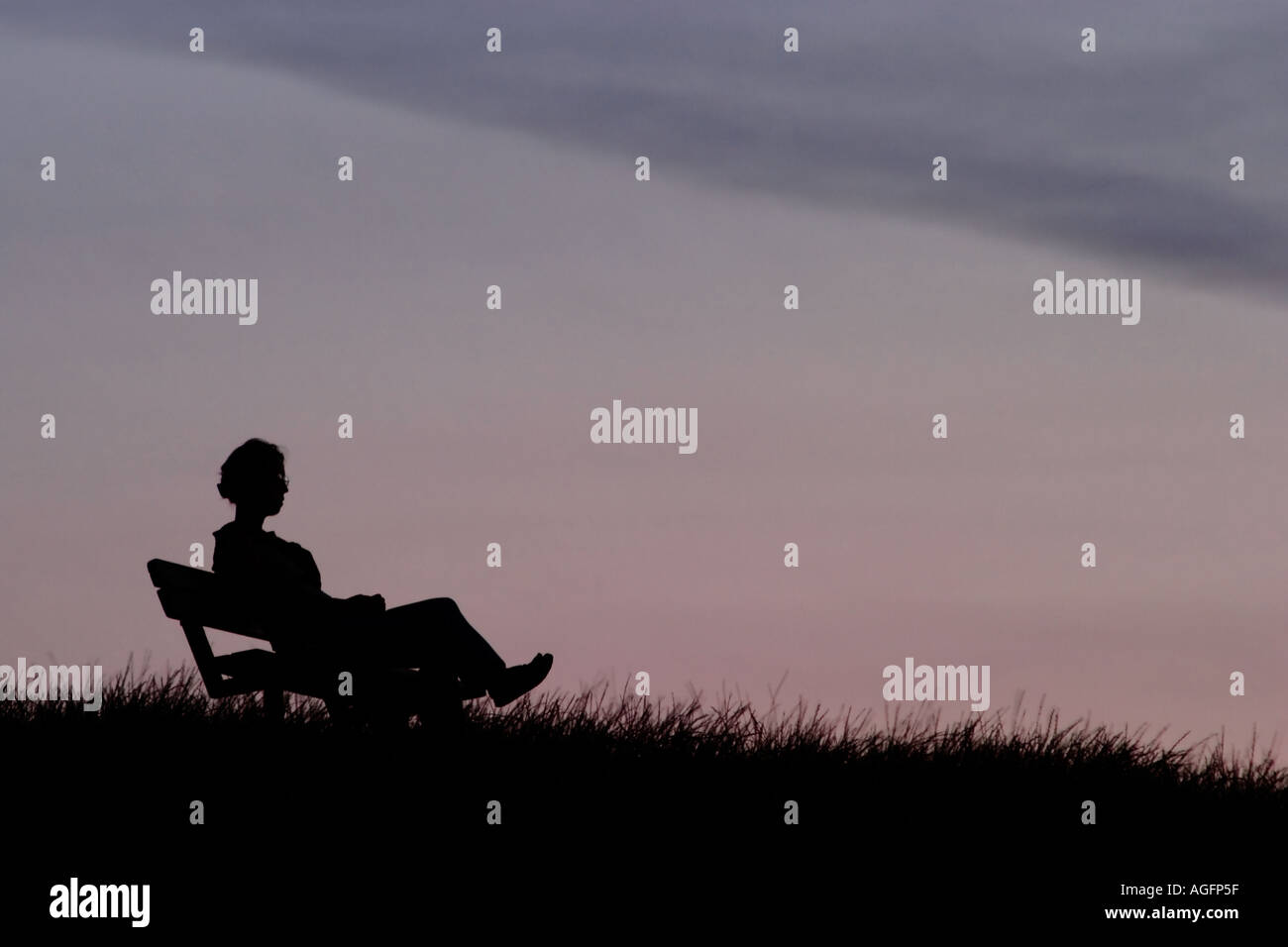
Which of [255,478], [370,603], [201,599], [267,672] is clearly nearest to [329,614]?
[370,603]

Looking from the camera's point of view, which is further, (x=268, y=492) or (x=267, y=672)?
(x=268, y=492)

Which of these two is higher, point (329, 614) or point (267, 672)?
point (329, 614)

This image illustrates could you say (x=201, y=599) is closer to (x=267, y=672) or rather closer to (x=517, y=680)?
(x=267, y=672)

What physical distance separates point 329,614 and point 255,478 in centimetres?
79

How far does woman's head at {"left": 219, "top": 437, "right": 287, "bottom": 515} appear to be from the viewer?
8.60 metres

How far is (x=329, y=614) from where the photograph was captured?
840cm

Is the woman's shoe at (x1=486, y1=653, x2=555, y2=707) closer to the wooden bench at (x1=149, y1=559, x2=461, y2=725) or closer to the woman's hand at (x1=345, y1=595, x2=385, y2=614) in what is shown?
the wooden bench at (x1=149, y1=559, x2=461, y2=725)

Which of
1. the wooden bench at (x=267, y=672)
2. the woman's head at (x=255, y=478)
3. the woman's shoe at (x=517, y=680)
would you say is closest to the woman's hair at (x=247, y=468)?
the woman's head at (x=255, y=478)

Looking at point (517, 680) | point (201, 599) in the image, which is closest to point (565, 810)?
point (517, 680)

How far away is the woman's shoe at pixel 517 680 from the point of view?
8555mm
